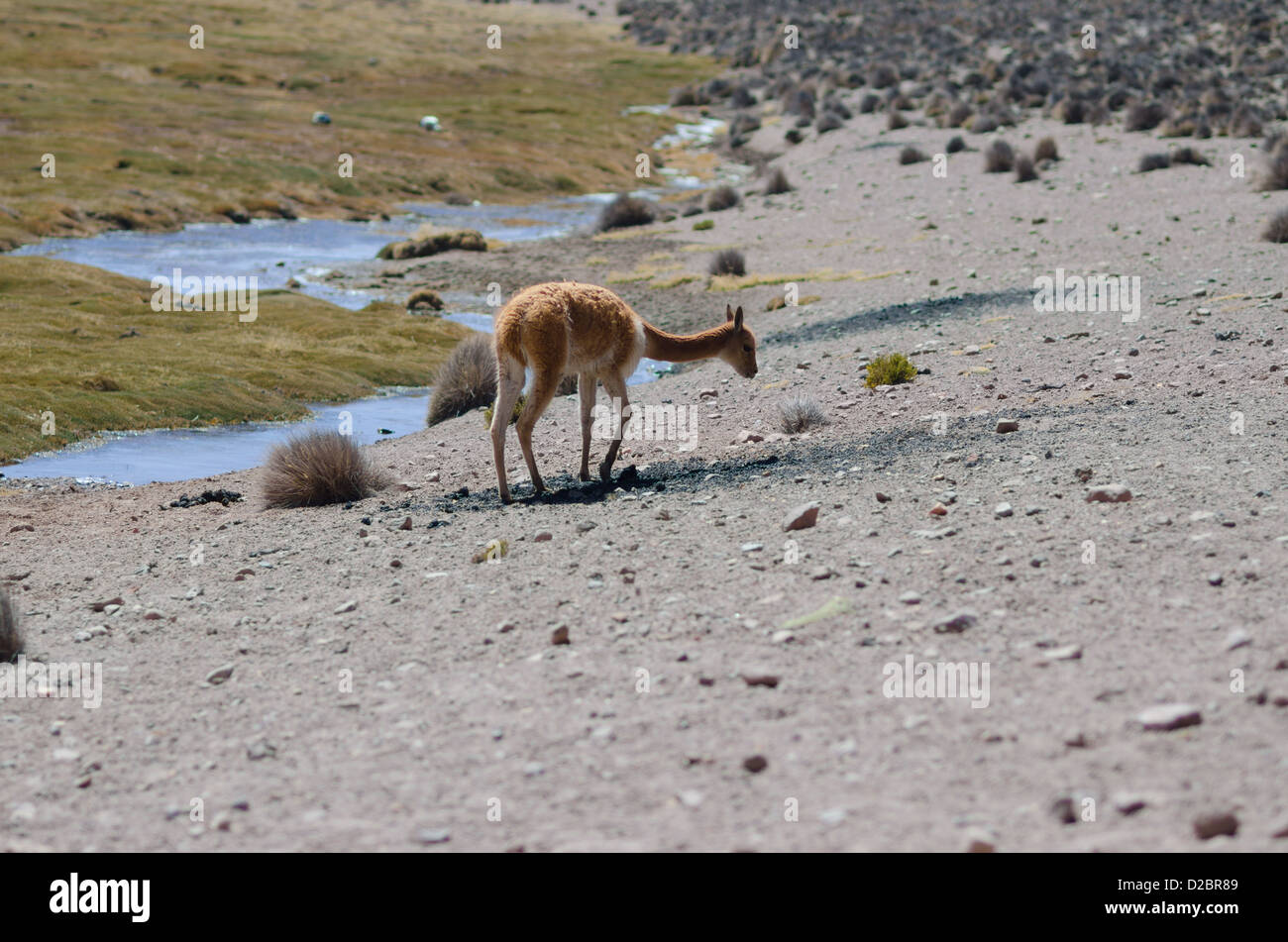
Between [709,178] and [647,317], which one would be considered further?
[709,178]

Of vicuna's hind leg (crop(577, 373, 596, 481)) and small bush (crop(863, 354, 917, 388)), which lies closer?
vicuna's hind leg (crop(577, 373, 596, 481))

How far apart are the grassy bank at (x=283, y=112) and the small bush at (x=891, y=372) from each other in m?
28.3

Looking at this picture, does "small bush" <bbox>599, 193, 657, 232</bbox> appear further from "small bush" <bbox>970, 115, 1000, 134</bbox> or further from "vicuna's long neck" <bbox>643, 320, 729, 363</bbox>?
"vicuna's long neck" <bbox>643, 320, 729, 363</bbox>

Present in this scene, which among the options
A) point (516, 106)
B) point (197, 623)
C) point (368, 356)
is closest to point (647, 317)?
point (368, 356)

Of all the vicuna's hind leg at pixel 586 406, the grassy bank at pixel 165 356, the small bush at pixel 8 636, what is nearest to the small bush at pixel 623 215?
the grassy bank at pixel 165 356

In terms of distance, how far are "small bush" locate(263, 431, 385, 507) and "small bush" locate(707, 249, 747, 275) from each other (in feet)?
A: 55.1

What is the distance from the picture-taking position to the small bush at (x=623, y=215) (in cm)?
3934

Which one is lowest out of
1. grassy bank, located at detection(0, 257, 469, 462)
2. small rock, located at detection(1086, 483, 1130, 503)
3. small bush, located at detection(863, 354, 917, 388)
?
grassy bank, located at detection(0, 257, 469, 462)

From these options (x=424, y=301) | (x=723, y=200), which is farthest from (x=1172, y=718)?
(x=723, y=200)

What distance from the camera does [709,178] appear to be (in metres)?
53.6

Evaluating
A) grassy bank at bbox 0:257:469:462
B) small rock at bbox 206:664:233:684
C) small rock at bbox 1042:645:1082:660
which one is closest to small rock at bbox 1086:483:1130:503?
small rock at bbox 1042:645:1082:660

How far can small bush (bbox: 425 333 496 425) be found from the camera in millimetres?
19297
